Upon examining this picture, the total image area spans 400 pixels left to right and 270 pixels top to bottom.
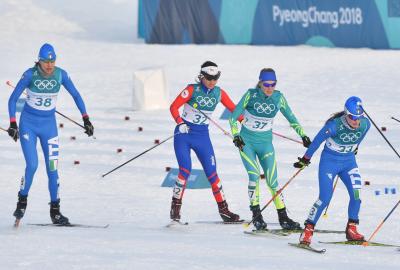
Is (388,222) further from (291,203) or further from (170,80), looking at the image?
(170,80)

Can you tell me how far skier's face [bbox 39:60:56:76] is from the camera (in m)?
11.2

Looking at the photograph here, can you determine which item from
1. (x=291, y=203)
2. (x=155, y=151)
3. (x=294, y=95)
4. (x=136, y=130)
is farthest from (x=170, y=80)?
(x=291, y=203)

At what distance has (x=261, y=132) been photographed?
11.4 metres

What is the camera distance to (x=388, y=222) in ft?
39.0

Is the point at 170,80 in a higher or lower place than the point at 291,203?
higher

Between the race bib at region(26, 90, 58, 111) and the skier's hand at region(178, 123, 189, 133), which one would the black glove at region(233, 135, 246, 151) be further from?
the race bib at region(26, 90, 58, 111)

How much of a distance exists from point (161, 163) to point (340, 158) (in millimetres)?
5622

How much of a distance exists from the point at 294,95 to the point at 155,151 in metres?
4.67

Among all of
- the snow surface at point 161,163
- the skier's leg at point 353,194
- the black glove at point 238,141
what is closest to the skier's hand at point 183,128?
the black glove at point 238,141

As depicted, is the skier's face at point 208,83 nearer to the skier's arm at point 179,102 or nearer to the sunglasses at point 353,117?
the skier's arm at point 179,102

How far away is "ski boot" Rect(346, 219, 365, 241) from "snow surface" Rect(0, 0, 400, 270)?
25 centimetres

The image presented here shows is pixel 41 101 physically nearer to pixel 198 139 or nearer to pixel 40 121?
pixel 40 121

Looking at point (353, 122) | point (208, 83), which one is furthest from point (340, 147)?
point (208, 83)

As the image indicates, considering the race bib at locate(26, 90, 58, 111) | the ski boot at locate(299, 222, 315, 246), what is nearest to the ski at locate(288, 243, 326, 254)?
the ski boot at locate(299, 222, 315, 246)
